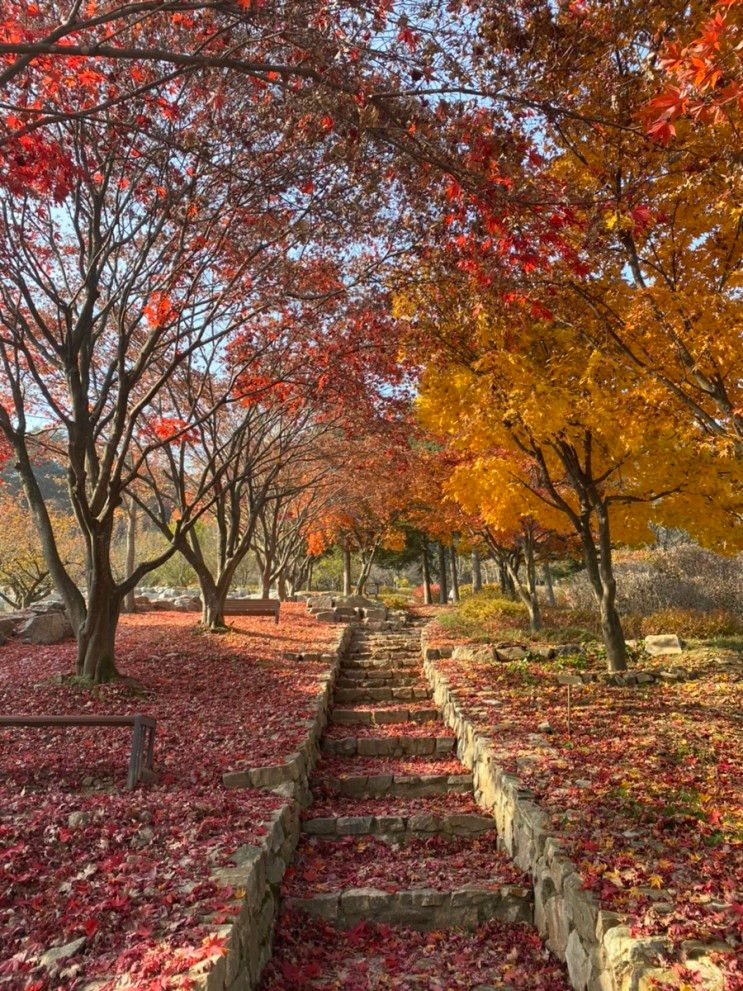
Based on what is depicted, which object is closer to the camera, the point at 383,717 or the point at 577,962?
the point at 577,962

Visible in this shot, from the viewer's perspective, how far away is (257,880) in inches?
149

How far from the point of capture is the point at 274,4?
437 centimetres

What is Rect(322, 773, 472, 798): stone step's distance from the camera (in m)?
6.46

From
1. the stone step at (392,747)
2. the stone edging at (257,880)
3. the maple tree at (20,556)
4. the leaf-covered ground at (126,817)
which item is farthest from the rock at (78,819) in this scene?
the maple tree at (20,556)

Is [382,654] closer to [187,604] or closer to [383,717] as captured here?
[383,717]

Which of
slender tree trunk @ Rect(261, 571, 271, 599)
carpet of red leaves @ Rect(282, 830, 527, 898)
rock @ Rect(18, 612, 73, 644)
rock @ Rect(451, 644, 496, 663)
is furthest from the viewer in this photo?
slender tree trunk @ Rect(261, 571, 271, 599)

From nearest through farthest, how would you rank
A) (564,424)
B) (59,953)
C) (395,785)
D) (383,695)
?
(59,953) → (395,785) → (564,424) → (383,695)

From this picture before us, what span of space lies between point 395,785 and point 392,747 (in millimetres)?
1146

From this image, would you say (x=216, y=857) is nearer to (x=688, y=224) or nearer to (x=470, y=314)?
(x=470, y=314)

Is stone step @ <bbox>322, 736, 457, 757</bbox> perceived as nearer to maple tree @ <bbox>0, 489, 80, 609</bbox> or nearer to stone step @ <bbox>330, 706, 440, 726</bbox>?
stone step @ <bbox>330, 706, 440, 726</bbox>

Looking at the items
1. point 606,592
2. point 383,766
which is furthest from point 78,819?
point 606,592

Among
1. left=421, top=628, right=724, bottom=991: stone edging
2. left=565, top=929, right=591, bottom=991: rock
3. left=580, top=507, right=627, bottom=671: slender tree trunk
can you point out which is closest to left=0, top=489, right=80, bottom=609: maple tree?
left=580, top=507, right=627, bottom=671: slender tree trunk

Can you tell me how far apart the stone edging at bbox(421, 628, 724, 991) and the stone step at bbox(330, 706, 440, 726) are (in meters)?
2.59

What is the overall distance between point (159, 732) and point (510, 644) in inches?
273
